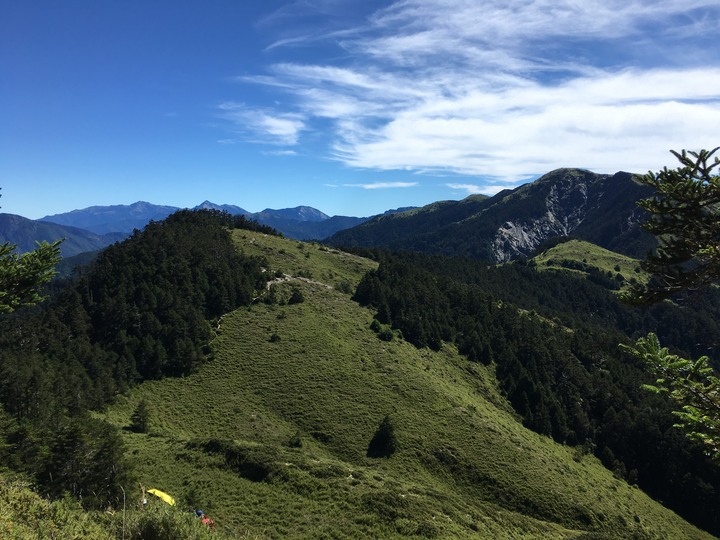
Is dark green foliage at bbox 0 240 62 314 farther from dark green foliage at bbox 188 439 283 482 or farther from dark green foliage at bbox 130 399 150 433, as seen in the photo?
dark green foliage at bbox 130 399 150 433

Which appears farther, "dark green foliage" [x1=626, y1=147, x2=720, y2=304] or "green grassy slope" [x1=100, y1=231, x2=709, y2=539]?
"green grassy slope" [x1=100, y1=231, x2=709, y2=539]

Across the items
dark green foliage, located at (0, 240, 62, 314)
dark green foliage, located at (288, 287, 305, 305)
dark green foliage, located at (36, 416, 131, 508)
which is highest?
dark green foliage, located at (0, 240, 62, 314)

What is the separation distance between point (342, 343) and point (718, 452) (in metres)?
77.0

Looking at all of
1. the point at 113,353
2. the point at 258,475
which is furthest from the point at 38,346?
the point at 258,475

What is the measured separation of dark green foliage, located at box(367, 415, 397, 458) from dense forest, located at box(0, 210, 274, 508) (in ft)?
111

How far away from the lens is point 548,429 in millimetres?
88938

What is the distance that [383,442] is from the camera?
Answer: 2338 inches

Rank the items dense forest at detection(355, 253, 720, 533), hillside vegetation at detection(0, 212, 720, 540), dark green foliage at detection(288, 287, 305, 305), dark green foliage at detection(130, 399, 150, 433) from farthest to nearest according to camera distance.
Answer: dark green foliage at detection(288, 287, 305, 305) → dense forest at detection(355, 253, 720, 533) → dark green foliage at detection(130, 399, 150, 433) → hillside vegetation at detection(0, 212, 720, 540)

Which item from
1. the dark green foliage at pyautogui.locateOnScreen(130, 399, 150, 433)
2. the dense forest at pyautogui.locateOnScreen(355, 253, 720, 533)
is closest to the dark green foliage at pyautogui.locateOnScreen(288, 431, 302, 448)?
the dark green foliage at pyautogui.locateOnScreen(130, 399, 150, 433)

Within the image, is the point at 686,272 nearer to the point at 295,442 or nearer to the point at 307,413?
the point at 295,442

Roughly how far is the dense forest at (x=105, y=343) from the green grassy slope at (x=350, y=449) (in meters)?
5.13

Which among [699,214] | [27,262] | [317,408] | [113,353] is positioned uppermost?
[699,214]

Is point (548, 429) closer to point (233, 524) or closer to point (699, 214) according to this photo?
point (233, 524)

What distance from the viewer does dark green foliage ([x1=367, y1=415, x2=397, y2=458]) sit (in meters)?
57.9
